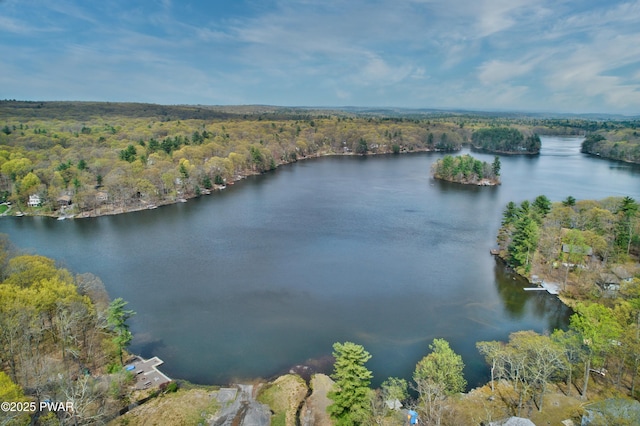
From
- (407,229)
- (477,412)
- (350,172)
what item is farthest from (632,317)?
(350,172)

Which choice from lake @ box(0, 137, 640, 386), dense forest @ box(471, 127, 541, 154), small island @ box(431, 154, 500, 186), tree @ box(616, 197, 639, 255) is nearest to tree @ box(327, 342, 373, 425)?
lake @ box(0, 137, 640, 386)

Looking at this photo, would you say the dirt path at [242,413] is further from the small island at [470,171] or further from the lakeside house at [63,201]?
the small island at [470,171]

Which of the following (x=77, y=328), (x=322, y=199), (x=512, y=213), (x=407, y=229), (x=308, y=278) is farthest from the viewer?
(x=322, y=199)

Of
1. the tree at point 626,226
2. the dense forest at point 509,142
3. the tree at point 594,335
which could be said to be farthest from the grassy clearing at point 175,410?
the dense forest at point 509,142

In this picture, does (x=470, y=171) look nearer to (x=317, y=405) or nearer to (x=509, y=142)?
(x=509, y=142)

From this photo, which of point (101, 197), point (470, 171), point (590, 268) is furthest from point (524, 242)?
point (101, 197)

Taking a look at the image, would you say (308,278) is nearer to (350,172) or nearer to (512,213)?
(512,213)
